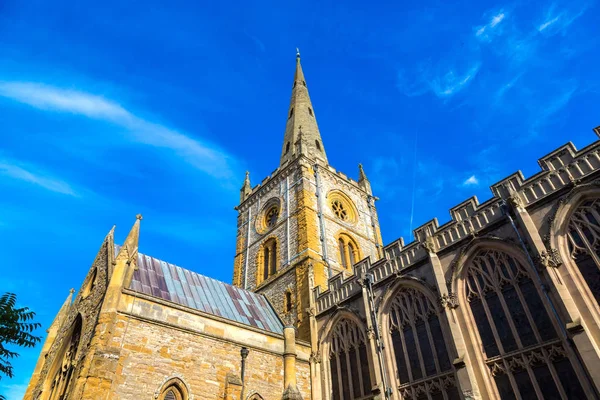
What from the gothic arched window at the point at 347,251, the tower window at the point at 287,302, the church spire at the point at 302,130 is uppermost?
the church spire at the point at 302,130

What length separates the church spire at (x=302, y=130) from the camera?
101ft

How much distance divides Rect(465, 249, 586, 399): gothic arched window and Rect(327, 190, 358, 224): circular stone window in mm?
15097

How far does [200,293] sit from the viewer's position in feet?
62.6

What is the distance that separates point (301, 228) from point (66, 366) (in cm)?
1401

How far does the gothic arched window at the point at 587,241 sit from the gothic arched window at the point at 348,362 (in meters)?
8.49

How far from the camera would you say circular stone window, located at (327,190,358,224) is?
93.1 feet

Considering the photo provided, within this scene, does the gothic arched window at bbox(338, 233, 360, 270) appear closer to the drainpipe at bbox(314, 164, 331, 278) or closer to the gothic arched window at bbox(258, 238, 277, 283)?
the drainpipe at bbox(314, 164, 331, 278)

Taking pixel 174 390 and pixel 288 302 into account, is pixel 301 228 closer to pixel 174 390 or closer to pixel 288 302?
pixel 288 302

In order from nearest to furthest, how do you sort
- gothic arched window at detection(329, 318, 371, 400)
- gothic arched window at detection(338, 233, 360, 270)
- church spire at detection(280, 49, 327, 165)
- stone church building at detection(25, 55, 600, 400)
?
stone church building at detection(25, 55, 600, 400) → gothic arched window at detection(329, 318, 371, 400) → gothic arched window at detection(338, 233, 360, 270) → church spire at detection(280, 49, 327, 165)

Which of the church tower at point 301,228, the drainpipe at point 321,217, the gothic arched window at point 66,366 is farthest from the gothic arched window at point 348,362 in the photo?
the gothic arched window at point 66,366

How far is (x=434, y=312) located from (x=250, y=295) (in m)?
11.9

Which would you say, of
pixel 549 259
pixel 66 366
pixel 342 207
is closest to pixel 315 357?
pixel 66 366

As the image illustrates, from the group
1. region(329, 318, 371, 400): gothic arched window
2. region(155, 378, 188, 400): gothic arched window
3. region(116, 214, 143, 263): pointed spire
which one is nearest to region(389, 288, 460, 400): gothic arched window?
region(329, 318, 371, 400): gothic arched window

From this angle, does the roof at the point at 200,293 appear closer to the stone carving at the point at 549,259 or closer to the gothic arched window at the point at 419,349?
the gothic arched window at the point at 419,349
